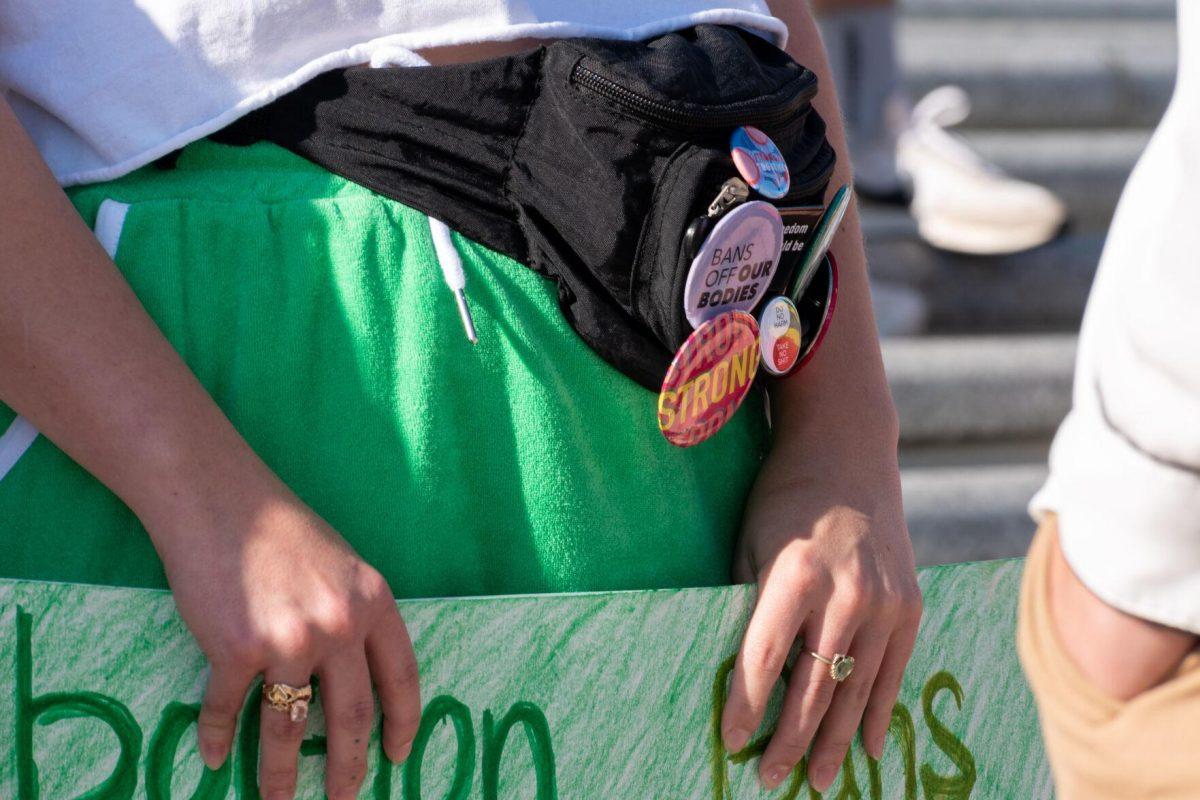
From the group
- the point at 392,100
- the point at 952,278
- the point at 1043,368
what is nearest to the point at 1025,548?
the point at 1043,368

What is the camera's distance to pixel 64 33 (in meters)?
0.76

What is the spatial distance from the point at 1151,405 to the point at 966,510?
5.87 ft

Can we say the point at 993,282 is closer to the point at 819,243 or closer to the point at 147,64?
the point at 819,243

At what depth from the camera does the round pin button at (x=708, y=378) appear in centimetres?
77

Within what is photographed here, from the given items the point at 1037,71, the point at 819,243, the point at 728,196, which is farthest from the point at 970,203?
the point at 728,196

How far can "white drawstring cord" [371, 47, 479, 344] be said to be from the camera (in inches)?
29.8

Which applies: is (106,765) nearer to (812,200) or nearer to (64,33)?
(64,33)

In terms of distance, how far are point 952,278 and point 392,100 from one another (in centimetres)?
205

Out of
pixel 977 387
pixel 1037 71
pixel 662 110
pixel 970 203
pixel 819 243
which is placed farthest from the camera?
pixel 1037 71

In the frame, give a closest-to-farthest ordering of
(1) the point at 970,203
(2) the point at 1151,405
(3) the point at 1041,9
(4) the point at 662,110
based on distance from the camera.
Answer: (2) the point at 1151,405
(4) the point at 662,110
(1) the point at 970,203
(3) the point at 1041,9

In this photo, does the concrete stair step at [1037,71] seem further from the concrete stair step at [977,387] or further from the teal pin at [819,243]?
the teal pin at [819,243]

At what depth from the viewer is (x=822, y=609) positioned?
0.81 metres

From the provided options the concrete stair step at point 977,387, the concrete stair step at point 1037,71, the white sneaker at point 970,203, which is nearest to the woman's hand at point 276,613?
the concrete stair step at point 977,387

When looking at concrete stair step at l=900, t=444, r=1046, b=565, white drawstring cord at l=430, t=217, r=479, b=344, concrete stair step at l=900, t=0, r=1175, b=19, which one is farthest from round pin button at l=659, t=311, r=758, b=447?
concrete stair step at l=900, t=0, r=1175, b=19
